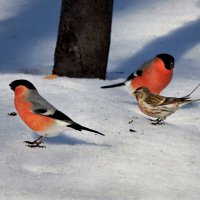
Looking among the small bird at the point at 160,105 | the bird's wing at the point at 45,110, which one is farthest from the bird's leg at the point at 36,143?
the small bird at the point at 160,105

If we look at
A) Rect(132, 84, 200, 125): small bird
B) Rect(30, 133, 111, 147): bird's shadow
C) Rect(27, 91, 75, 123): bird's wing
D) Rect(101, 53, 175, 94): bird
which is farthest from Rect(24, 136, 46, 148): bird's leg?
Rect(101, 53, 175, 94): bird

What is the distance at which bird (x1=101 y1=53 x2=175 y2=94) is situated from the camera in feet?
30.5

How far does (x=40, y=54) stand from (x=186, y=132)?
5283mm

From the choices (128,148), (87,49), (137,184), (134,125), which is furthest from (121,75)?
(137,184)

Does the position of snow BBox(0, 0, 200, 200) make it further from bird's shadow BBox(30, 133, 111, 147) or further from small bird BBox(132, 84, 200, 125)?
small bird BBox(132, 84, 200, 125)

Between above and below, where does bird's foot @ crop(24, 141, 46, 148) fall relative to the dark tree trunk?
below

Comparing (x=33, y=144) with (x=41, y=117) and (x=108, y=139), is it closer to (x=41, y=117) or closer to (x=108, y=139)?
(x=41, y=117)

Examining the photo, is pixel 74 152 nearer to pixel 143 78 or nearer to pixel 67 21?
pixel 143 78

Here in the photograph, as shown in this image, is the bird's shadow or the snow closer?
the snow

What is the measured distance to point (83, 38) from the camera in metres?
9.91

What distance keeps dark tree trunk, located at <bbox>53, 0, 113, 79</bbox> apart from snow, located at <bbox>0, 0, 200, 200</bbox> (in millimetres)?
327

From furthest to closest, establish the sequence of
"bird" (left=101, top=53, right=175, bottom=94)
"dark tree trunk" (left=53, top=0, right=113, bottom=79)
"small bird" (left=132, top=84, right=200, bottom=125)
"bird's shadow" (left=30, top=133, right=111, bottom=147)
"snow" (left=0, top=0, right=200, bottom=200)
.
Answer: "dark tree trunk" (left=53, top=0, right=113, bottom=79), "bird" (left=101, top=53, right=175, bottom=94), "small bird" (left=132, top=84, right=200, bottom=125), "bird's shadow" (left=30, top=133, right=111, bottom=147), "snow" (left=0, top=0, right=200, bottom=200)

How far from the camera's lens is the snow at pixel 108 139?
5.56m

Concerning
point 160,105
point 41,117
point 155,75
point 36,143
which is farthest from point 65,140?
point 155,75
